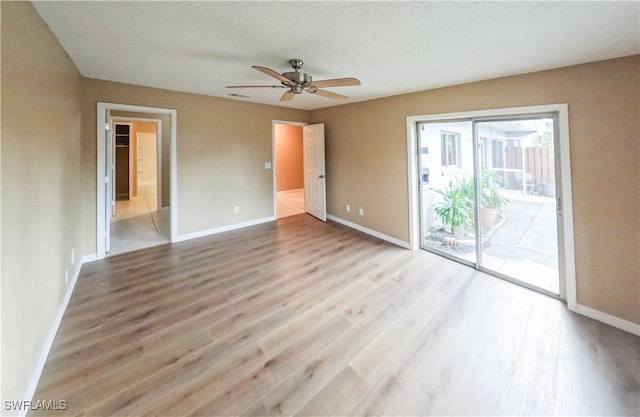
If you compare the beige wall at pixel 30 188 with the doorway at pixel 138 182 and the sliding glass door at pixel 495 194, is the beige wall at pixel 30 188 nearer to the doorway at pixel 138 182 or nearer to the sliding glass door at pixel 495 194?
the doorway at pixel 138 182

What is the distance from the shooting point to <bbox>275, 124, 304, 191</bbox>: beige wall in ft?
28.7

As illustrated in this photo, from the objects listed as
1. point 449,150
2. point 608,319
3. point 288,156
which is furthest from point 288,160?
point 608,319

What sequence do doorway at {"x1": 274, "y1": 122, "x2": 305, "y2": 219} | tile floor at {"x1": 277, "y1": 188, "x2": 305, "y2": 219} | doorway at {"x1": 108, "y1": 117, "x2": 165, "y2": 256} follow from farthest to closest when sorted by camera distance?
1. doorway at {"x1": 274, "y1": 122, "x2": 305, "y2": 219}
2. tile floor at {"x1": 277, "y1": 188, "x2": 305, "y2": 219}
3. doorway at {"x1": 108, "y1": 117, "x2": 165, "y2": 256}

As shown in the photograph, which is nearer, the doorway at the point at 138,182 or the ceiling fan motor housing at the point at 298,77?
the ceiling fan motor housing at the point at 298,77

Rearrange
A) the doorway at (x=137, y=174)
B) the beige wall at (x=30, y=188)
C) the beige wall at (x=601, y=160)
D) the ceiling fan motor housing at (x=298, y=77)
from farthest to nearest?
the doorway at (x=137, y=174), the ceiling fan motor housing at (x=298, y=77), the beige wall at (x=601, y=160), the beige wall at (x=30, y=188)

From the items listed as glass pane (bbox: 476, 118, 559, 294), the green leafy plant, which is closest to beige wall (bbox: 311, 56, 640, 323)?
glass pane (bbox: 476, 118, 559, 294)

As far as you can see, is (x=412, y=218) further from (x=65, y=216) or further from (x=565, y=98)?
(x=65, y=216)

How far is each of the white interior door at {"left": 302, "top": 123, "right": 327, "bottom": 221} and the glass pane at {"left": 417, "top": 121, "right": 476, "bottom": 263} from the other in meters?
2.15

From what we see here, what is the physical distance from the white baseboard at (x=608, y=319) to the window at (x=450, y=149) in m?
2.05

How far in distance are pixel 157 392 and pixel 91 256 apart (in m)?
2.97

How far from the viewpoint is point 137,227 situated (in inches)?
202

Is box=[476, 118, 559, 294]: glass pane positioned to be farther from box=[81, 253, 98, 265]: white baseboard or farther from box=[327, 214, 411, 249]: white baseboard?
box=[81, 253, 98, 265]: white baseboard

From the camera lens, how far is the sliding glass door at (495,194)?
278 centimetres

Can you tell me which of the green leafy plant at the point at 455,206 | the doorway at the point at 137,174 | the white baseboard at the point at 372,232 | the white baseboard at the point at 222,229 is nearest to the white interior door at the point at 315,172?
the white baseboard at the point at 372,232
